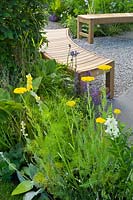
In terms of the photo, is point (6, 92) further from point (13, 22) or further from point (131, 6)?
point (131, 6)

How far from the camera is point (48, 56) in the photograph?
501cm

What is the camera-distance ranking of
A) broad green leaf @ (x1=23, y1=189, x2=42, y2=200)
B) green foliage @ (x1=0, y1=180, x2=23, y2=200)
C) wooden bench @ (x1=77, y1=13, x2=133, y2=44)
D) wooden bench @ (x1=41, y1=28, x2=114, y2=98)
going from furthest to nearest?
wooden bench @ (x1=77, y1=13, x2=133, y2=44), wooden bench @ (x1=41, y1=28, x2=114, y2=98), green foliage @ (x1=0, y1=180, x2=23, y2=200), broad green leaf @ (x1=23, y1=189, x2=42, y2=200)

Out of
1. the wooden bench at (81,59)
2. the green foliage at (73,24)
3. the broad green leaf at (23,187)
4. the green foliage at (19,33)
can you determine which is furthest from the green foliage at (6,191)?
the green foliage at (73,24)

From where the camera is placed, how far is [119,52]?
7.17 meters

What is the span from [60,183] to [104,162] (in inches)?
12.8

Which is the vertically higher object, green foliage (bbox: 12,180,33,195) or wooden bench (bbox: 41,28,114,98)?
wooden bench (bbox: 41,28,114,98)

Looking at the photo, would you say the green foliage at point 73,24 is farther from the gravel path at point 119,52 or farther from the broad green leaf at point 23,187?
the broad green leaf at point 23,187

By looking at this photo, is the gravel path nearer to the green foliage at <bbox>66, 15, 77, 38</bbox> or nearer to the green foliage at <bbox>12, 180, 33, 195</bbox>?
the green foliage at <bbox>66, 15, 77, 38</bbox>

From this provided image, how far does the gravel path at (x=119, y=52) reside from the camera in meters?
5.55

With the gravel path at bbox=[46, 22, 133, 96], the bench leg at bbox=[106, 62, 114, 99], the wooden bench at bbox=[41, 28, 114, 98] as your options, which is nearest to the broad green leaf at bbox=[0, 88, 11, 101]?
the wooden bench at bbox=[41, 28, 114, 98]

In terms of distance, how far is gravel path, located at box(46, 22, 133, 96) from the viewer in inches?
218

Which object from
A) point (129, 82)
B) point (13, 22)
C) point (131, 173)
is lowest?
point (129, 82)

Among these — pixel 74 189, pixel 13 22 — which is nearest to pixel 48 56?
pixel 13 22

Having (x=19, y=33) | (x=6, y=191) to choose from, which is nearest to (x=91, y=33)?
(x=19, y=33)
